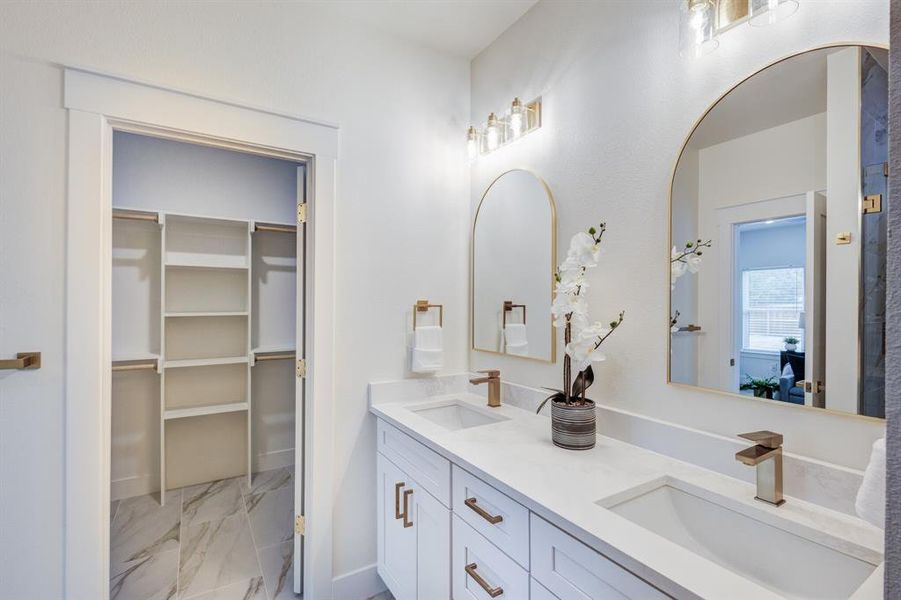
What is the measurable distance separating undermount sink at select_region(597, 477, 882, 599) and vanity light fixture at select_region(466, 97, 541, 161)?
1.52 meters

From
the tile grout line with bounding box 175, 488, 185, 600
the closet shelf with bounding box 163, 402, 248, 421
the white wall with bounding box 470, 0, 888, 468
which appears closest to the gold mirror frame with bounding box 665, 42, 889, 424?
the white wall with bounding box 470, 0, 888, 468

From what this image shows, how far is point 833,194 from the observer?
41.3 inches

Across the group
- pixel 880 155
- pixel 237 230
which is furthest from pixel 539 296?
pixel 237 230

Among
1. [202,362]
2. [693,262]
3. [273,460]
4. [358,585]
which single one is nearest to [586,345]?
[693,262]

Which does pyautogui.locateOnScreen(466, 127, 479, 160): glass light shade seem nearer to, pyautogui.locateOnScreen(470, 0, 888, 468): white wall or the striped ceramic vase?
pyautogui.locateOnScreen(470, 0, 888, 468): white wall

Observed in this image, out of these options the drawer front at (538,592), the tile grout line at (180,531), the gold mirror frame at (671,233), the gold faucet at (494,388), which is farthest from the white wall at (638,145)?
the tile grout line at (180,531)

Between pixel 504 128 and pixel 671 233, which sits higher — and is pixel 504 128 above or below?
above

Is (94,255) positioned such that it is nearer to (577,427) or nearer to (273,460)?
(577,427)

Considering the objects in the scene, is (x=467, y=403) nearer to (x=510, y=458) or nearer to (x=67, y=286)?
(x=510, y=458)

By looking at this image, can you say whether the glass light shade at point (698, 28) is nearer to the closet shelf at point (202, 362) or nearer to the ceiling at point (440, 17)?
the ceiling at point (440, 17)

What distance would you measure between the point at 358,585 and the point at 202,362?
1.89m

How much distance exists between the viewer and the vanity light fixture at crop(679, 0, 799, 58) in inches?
45.3

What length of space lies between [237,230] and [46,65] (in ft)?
5.89

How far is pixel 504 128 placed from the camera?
6.91ft
